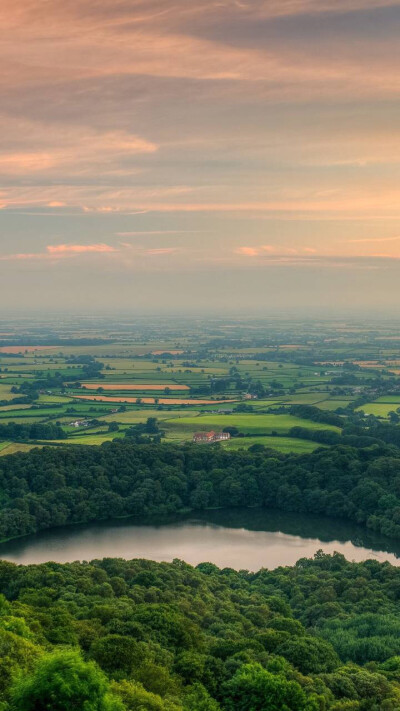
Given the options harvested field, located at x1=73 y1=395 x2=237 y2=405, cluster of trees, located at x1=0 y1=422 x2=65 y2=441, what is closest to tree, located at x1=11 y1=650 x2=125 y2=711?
cluster of trees, located at x1=0 y1=422 x2=65 y2=441

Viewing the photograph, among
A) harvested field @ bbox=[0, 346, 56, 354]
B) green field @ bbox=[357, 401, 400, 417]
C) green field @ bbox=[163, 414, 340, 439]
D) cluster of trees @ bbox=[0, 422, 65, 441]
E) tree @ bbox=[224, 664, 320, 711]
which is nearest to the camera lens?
tree @ bbox=[224, 664, 320, 711]

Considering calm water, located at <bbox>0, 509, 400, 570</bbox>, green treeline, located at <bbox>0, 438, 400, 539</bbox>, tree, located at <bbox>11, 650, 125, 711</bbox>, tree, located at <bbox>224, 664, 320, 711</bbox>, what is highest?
tree, located at <bbox>11, 650, 125, 711</bbox>

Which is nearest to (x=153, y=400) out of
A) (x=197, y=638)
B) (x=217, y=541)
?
(x=217, y=541)

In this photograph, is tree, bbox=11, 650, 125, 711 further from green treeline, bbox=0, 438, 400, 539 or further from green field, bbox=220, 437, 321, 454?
green field, bbox=220, 437, 321, 454

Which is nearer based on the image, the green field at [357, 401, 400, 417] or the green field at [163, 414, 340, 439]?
the green field at [163, 414, 340, 439]

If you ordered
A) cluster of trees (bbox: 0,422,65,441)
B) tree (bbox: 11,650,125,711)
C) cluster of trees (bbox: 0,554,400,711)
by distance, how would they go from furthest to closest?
cluster of trees (bbox: 0,422,65,441)
cluster of trees (bbox: 0,554,400,711)
tree (bbox: 11,650,125,711)

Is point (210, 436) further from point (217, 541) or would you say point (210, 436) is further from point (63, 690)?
point (63, 690)

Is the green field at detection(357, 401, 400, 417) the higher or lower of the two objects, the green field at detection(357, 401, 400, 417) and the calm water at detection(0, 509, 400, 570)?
the higher
